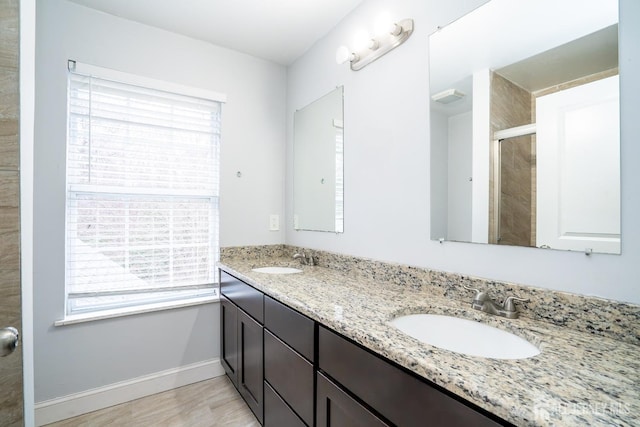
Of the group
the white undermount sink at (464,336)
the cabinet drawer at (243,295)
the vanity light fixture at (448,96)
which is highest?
the vanity light fixture at (448,96)

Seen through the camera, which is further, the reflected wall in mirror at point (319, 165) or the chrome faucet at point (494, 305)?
the reflected wall in mirror at point (319, 165)

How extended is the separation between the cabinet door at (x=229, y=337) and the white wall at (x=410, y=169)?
0.73 meters

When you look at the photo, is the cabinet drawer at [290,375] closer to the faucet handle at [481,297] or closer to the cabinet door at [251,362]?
the cabinet door at [251,362]

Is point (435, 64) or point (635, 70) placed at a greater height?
→ point (435, 64)

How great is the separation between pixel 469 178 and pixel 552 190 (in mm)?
297

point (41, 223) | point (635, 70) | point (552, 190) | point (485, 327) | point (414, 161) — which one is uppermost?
point (635, 70)

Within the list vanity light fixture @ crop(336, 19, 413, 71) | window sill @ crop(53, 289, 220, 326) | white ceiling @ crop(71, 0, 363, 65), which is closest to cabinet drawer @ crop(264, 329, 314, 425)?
window sill @ crop(53, 289, 220, 326)

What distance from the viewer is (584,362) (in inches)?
26.5

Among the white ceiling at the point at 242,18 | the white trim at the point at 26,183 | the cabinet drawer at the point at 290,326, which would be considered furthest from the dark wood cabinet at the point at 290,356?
the white ceiling at the point at 242,18

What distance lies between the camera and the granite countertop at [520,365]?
19.8 inches

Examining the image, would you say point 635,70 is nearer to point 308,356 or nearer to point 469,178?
point 469,178

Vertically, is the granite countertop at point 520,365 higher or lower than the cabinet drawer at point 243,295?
higher

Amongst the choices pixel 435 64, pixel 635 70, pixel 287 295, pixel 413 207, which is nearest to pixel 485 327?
pixel 413 207

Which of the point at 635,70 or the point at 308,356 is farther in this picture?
the point at 308,356
